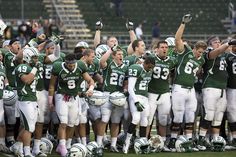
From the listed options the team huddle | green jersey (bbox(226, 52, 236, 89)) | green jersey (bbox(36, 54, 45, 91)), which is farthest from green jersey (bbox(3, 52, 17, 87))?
green jersey (bbox(226, 52, 236, 89))

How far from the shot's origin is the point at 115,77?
38.4ft

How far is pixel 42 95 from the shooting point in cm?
1129

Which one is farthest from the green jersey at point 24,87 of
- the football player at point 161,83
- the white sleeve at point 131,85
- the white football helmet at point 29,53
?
the football player at point 161,83

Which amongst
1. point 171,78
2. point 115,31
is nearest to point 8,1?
point 115,31

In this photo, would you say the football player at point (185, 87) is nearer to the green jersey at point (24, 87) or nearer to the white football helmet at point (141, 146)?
the white football helmet at point (141, 146)

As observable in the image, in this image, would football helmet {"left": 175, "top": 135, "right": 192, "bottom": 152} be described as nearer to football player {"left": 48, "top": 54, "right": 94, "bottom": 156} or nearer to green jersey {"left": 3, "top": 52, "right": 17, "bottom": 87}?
football player {"left": 48, "top": 54, "right": 94, "bottom": 156}

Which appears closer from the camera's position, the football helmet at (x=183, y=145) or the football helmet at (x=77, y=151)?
the football helmet at (x=77, y=151)

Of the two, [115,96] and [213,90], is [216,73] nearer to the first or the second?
[213,90]

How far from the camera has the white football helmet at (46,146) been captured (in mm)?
A: 11266

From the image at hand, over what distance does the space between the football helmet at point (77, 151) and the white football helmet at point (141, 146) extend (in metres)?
1.09

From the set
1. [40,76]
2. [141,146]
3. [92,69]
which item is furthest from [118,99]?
[40,76]

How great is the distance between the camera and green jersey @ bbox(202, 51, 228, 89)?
12070 mm

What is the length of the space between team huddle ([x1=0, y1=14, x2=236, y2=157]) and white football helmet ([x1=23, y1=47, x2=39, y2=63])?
17 millimetres

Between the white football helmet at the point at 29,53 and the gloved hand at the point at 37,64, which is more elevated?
the white football helmet at the point at 29,53
